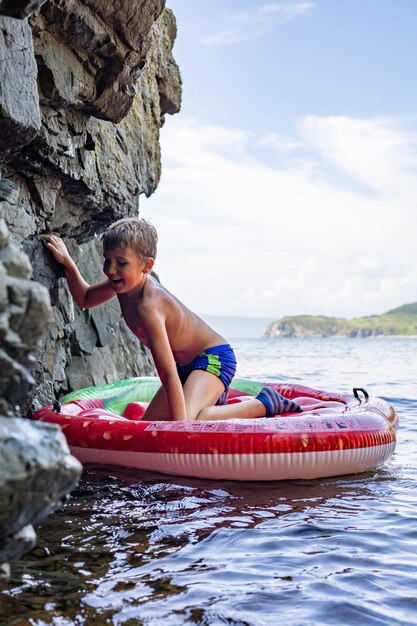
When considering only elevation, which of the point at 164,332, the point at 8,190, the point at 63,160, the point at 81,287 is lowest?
the point at 164,332

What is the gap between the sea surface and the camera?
2.54m

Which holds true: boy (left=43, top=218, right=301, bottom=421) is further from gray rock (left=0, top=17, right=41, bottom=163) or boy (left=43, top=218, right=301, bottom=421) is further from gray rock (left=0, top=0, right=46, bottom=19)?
gray rock (left=0, top=0, right=46, bottom=19)

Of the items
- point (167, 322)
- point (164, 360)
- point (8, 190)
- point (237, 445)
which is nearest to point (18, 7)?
point (8, 190)

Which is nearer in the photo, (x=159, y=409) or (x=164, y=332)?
(x=164, y=332)

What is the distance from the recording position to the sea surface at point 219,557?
2.54 metres

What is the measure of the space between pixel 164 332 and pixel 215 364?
752mm

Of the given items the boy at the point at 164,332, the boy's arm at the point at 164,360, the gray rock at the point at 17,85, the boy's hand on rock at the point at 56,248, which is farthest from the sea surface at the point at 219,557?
the gray rock at the point at 17,85

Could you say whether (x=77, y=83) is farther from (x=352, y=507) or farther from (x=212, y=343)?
(x=352, y=507)

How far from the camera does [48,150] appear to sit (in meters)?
5.18

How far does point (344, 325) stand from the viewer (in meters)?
110

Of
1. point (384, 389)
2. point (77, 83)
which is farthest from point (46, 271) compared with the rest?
point (384, 389)

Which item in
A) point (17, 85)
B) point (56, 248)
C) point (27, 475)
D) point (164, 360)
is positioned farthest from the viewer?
point (56, 248)

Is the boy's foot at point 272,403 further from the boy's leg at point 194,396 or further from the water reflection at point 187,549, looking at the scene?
the water reflection at point 187,549

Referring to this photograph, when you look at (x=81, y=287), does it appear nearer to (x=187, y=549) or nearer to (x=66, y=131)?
(x=66, y=131)
